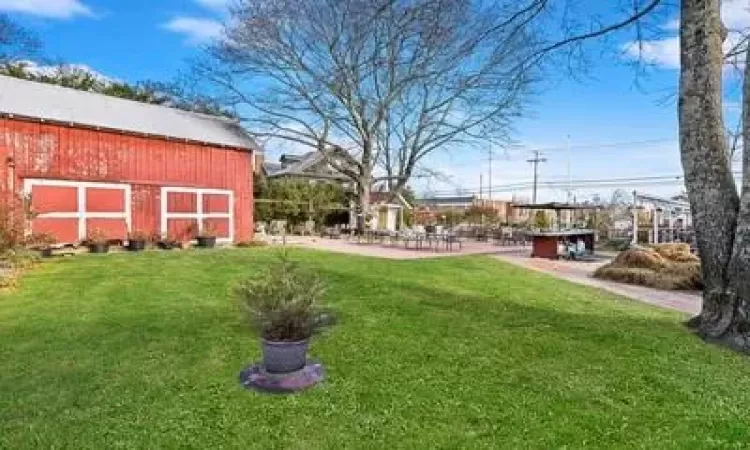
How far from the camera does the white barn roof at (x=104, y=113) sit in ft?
46.1

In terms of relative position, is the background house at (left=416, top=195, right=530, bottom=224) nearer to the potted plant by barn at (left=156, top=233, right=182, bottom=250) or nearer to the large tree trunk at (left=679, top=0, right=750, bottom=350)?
the potted plant by barn at (left=156, top=233, right=182, bottom=250)

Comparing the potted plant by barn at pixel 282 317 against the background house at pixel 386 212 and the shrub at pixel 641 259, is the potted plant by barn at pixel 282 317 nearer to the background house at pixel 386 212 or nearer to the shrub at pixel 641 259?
the shrub at pixel 641 259

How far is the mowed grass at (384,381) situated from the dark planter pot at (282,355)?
0.25 meters

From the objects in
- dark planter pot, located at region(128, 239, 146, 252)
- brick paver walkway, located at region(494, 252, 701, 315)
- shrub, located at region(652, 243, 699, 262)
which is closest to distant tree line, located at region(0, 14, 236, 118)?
dark planter pot, located at region(128, 239, 146, 252)

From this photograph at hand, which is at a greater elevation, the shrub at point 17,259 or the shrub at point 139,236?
the shrub at point 139,236

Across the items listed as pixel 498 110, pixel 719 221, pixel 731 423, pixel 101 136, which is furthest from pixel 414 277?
pixel 498 110

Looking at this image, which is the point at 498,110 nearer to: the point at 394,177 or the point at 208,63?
the point at 394,177

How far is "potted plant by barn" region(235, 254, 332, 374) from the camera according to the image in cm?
383

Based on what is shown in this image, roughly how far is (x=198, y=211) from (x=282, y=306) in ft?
48.0

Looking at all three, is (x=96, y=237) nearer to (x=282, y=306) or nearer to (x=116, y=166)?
(x=116, y=166)

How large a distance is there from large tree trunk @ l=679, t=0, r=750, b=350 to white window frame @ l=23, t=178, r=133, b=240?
13653mm

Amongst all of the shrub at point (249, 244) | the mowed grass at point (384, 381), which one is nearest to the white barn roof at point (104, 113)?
the shrub at point (249, 244)

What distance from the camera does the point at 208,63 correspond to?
26500 millimetres

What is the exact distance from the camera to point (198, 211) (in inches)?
691
